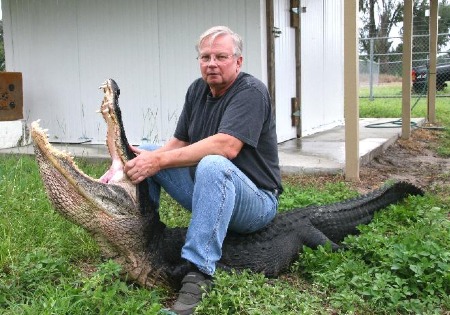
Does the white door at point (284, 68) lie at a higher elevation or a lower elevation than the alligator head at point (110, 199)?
higher

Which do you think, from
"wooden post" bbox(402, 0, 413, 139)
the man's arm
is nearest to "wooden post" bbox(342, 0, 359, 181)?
the man's arm

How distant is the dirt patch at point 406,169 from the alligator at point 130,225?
7.10ft

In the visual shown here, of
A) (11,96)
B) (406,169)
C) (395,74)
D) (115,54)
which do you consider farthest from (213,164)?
(395,74)

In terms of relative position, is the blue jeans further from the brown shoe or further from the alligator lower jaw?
the alligator lower jaw

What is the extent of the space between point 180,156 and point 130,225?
406 mm

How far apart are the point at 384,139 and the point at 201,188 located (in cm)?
546

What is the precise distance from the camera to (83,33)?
773 centimetres

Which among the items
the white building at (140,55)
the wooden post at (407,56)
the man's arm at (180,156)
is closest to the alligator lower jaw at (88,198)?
the man's arm at (180,156)

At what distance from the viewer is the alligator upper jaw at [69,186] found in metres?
2.48

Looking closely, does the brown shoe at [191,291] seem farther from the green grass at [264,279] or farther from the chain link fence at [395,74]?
the chain link fence at [395,74]

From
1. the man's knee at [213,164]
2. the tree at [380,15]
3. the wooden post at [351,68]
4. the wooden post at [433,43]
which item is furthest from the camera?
the tree at [380,15]

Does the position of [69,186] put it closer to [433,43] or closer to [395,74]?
[433,43]

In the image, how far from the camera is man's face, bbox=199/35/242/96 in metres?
2.87

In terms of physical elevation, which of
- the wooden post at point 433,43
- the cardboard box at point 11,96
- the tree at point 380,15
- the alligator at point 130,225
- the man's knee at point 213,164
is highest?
the tree at point 380,15
